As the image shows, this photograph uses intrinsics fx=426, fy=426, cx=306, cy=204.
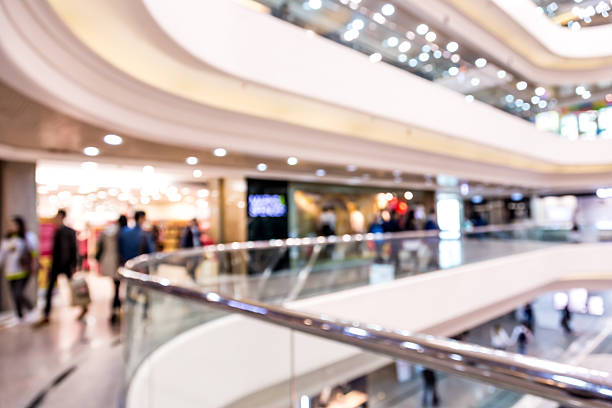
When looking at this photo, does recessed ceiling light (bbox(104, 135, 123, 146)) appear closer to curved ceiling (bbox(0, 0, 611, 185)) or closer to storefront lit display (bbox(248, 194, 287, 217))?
curved ceiling (bbox(0, 0, 611, 185))

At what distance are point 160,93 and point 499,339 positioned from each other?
2028cm

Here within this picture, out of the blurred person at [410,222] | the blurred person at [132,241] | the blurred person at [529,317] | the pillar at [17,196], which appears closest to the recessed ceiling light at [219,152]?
the blurred person at [132,241]

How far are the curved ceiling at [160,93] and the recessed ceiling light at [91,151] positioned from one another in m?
1.57

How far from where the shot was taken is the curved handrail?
0.84 meters

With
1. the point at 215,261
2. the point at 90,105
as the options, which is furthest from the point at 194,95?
the point at 215,261

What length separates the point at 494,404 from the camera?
1139 mm

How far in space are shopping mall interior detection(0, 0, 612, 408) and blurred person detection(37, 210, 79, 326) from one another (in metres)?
0.03

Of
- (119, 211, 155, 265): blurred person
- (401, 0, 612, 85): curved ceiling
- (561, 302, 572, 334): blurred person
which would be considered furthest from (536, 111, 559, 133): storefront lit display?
(119, 211, 155, 265): blurred person

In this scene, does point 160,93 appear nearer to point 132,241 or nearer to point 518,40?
point 132,241

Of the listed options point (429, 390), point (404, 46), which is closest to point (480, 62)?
point (404, 46)

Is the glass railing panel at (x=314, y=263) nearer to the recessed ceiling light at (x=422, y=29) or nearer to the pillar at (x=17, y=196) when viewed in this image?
the pillar at (x=17, y=196)

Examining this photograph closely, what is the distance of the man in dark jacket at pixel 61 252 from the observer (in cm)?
656

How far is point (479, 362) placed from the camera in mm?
979

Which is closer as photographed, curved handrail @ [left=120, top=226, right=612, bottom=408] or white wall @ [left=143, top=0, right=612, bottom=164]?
curved handrail @ [left=120, top=226, right=612, bottom=408]
